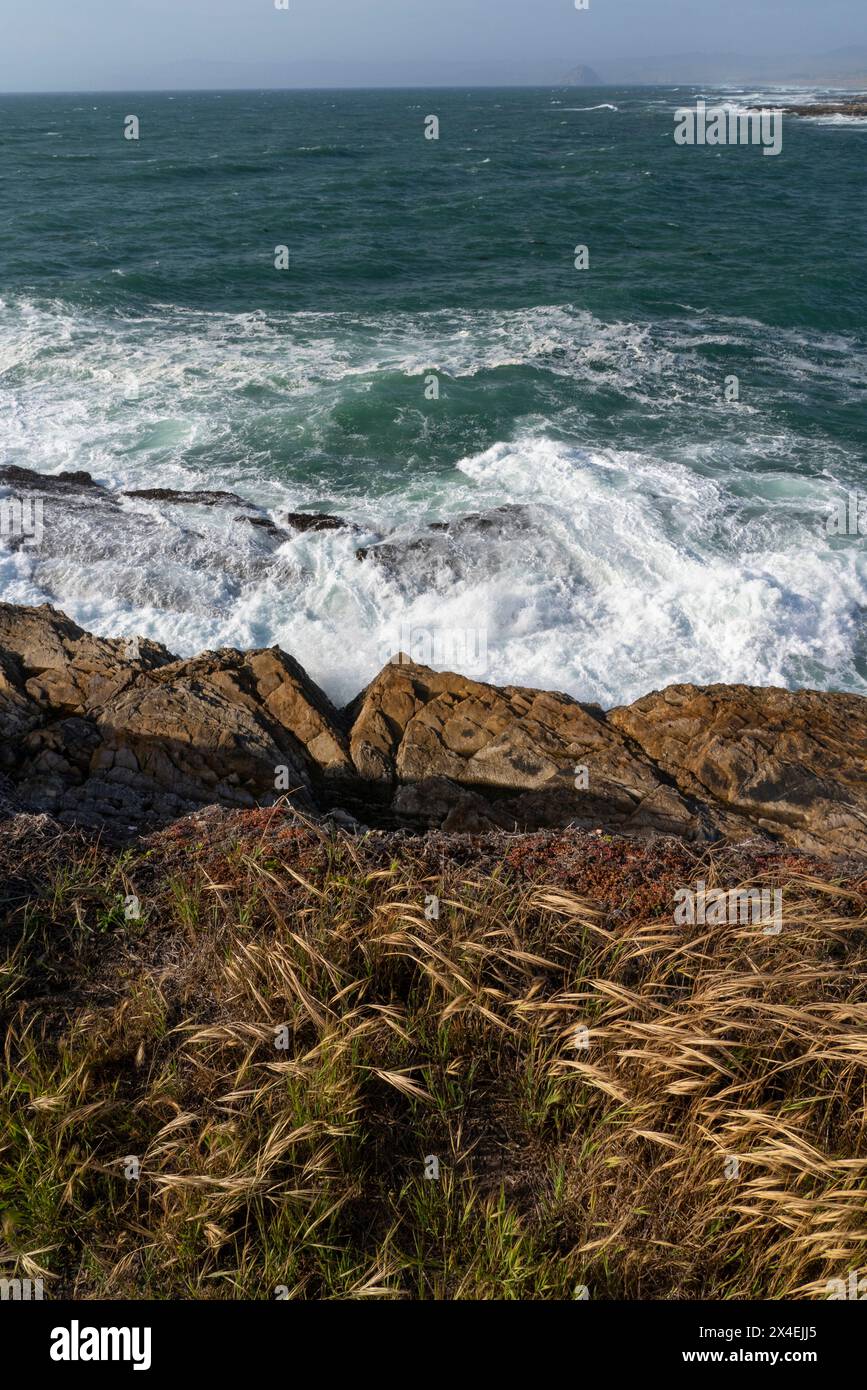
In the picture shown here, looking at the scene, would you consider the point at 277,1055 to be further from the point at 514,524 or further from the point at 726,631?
the point at 514,524

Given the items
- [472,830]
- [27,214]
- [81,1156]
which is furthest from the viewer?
[27,214]

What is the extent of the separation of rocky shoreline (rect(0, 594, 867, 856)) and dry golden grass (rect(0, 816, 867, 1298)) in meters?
2.25

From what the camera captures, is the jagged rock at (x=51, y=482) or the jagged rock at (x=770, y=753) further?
the jagged rock at (x=51, y=482)

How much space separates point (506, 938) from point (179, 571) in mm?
A: 9159

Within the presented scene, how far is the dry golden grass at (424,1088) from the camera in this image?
8.40 feet

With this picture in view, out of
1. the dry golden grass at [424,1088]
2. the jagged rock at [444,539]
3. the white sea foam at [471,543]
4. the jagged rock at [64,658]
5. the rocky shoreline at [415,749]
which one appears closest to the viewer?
the dry golden grass at [424,1088]

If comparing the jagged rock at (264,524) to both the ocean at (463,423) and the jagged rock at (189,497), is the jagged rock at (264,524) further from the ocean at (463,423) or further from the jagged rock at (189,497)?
the jagged rock at (189,497)

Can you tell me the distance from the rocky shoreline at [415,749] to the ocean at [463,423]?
1820 mm

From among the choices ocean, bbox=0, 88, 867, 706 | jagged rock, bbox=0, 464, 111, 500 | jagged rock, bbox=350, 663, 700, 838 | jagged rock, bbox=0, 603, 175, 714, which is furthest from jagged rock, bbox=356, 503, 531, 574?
jagged rock, bbox=0, 464, 111, 500

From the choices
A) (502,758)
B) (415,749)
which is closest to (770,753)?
(502,758)

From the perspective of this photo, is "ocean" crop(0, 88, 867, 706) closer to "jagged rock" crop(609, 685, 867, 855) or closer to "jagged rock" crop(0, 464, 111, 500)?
"jagged rock" crop(0, 464, 111, 500)

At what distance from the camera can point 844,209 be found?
116 feet

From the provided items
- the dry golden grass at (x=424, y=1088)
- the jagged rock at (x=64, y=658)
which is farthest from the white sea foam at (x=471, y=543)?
the dry golden grass at (x=424, y=1088)

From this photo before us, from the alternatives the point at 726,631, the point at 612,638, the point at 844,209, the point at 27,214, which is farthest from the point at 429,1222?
the point at 844,209
